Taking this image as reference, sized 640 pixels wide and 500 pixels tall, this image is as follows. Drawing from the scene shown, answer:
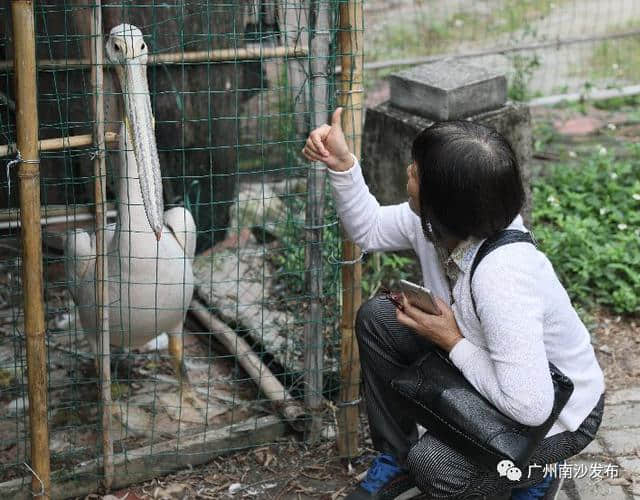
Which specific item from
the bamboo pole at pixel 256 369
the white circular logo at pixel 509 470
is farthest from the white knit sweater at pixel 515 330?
the bamboo pole at pixel 256 369

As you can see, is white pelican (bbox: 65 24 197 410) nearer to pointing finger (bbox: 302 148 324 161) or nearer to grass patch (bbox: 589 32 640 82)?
pointing finger (bbox: 302 148 324 161)

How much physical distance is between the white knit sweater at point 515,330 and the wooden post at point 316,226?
0.88 feet

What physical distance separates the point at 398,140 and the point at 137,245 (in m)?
1.50

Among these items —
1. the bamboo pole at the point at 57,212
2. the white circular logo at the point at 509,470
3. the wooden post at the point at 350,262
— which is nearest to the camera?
the white circular logo at the point at 509,470

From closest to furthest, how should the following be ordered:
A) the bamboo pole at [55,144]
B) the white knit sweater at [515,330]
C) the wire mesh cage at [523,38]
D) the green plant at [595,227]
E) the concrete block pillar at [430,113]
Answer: the white knit sweater at [515,330]
the bamboo pole at [55,144]
the concrete block pillar at [430,113]
the green plant at [595,227]
the wire mesh cage at [523,38]

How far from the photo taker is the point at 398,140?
4.14 meters

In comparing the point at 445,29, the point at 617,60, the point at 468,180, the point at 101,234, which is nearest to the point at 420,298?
the point at 468,180

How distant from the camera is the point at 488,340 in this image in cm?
231

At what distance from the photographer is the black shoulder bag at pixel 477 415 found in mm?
2344

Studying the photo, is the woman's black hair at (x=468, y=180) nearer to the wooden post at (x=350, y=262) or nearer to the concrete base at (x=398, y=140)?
the wooden post at (x=350, y=262)

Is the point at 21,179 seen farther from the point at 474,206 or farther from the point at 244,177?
the point at 244,177

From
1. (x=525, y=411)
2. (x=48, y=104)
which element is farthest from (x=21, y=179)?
(x=48, y=104)

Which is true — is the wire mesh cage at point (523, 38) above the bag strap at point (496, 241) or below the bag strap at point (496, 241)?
above

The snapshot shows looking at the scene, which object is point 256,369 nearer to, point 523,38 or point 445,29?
point 523,38
